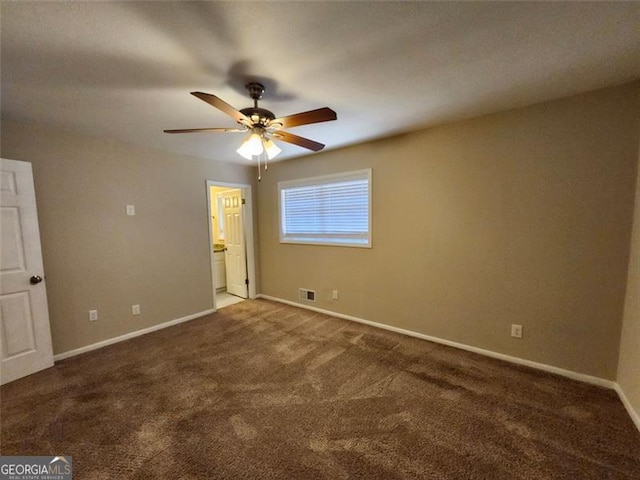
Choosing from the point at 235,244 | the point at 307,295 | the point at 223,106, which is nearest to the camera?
the point at 223,106

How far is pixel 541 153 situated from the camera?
2172mm

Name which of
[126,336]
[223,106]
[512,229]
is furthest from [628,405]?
[126,336]

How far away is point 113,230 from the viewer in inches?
116

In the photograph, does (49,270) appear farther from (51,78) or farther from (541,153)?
(541,153)

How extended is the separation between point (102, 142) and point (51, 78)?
4.33ft

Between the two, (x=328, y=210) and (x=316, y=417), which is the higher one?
(x=328, y=210)

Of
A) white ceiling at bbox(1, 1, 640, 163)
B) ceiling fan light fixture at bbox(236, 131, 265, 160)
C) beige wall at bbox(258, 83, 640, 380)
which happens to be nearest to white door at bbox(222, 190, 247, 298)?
beige wall at bbox(258, 83, 640, 380)

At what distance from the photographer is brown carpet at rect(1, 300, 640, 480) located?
4.72ft

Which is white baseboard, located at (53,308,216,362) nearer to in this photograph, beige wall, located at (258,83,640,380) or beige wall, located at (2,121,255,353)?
beige wall, located at (2,121,255,353)

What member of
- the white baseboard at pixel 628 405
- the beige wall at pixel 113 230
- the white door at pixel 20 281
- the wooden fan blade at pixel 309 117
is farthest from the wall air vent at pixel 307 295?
the white baseboard at pixel 628 405

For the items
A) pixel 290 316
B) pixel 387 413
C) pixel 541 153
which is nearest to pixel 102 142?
pixel 290 316

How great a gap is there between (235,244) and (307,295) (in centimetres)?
→ 170

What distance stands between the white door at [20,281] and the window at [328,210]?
2.74 m

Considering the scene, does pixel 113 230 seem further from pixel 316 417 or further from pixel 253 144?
pixel 316 417
